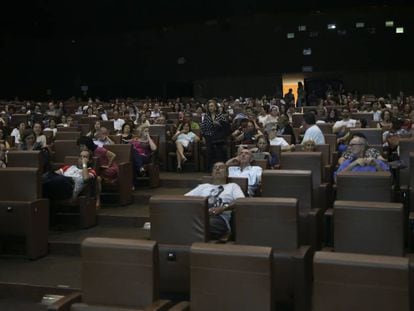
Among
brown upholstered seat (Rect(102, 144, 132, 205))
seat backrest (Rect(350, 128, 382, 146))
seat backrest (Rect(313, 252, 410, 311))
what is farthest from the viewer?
seat backrest (Rect(350, 128, 382, 146))

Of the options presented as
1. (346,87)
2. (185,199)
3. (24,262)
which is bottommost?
(24,262)

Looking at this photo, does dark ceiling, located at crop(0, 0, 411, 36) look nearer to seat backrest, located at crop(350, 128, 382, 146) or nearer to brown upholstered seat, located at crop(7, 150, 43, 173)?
seat backrest, located at crop(350, 128, 382, 146)

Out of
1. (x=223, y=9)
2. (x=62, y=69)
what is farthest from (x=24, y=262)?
(x=62, y=69)

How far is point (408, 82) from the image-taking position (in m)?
20.4

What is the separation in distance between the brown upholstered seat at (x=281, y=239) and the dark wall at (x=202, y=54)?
17966mm

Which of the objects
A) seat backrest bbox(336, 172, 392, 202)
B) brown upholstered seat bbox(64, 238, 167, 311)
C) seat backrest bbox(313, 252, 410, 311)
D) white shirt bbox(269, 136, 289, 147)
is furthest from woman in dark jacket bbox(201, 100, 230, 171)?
seat backrest bbox(313, 252, 410, 311)

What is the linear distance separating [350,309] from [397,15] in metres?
19.3

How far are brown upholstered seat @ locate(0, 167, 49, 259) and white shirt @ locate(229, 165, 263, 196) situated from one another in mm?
1855

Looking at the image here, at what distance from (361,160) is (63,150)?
13.1 feet

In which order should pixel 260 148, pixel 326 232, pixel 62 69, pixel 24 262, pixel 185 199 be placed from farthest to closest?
pixel 62 69, pixel 260 148, pixel 24 262, pixel 326 232, pixel 185 199

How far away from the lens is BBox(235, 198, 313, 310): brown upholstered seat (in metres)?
3.50

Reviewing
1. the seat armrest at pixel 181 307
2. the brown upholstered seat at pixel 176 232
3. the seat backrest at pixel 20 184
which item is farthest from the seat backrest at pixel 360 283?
the seat backrest at pixel 20 184

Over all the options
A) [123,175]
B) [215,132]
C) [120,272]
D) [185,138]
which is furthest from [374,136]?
[120,272]

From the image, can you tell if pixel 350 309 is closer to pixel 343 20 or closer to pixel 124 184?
pixel 124 184
